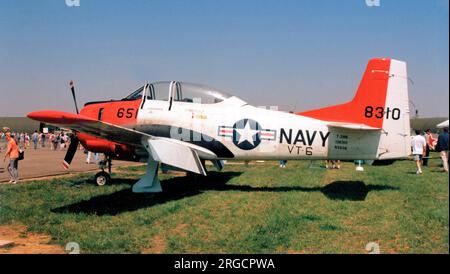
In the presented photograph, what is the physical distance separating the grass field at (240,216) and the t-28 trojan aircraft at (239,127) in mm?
1001

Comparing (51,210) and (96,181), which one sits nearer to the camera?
(51,210)

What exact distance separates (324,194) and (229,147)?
273 centimetres

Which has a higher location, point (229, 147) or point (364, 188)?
point (229, 147)

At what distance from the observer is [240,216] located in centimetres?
675

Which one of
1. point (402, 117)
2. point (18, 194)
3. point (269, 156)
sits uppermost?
point (402, 117)

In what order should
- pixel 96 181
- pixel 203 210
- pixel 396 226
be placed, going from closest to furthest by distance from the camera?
pixel 396 226 < pixel 203 210 < pixel 96 181

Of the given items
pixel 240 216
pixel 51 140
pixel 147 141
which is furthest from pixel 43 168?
pixel 51 140

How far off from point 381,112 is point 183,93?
520cm

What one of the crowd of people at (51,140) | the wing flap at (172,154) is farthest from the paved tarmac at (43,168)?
the crowd of people at (51,140)

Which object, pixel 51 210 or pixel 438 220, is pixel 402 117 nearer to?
pixel 438 220

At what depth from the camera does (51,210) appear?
7.36m

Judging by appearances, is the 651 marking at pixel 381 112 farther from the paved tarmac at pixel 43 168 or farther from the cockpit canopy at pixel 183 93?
the paved tarmac at pixel 43 168
